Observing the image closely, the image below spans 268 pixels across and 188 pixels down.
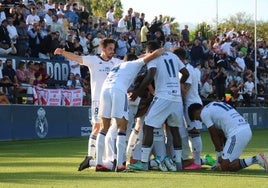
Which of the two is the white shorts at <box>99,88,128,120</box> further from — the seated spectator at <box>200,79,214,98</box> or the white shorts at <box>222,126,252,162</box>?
the seated spectator at <box>200,79,214,98</box>

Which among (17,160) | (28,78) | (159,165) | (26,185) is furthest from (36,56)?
(26,185)

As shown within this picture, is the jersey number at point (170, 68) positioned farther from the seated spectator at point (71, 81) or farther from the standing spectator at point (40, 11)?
the standing spectator at point (40, 11)

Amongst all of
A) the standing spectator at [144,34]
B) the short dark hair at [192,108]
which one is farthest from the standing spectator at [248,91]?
the short dark hair at [192,108]

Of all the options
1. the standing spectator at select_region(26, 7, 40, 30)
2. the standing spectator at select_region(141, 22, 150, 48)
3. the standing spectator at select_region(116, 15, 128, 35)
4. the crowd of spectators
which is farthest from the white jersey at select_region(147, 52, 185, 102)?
the standing spectator at select_region(116, 15, 128, 35)

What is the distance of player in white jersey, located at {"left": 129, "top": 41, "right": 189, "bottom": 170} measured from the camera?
12.7 m

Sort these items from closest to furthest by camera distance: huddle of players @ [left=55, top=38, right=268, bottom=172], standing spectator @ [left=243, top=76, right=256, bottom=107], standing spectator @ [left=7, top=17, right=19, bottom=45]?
huddle of players @ [left=55, top=38, right=268, bottom=172] < standing spectator @ [left=7, top=17, right=19, bottom=45] < standing spectator @ [left=243, top=76, right=256, bottom=107]

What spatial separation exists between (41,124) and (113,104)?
12170 millimetres

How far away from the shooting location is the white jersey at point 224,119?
495 inches

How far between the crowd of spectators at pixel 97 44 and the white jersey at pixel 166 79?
1205 cm

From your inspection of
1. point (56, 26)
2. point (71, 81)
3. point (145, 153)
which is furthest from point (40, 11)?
point (145, 153)

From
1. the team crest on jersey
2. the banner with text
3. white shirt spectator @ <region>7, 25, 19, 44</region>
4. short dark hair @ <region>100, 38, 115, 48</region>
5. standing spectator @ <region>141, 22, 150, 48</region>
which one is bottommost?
the team crest on jersey

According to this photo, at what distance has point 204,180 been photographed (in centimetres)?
1098

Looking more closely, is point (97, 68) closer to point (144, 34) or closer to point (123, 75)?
point (123, 75)

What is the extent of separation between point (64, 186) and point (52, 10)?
21002 millimetres
